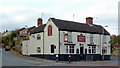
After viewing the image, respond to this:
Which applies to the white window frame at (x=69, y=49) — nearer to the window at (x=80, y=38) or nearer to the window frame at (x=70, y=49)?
the window frame at (x=70, y=49)

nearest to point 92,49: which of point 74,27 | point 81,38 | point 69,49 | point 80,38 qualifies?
point 81,38

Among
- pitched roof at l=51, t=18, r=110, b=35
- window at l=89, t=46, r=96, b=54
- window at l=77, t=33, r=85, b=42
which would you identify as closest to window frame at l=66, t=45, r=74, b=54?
window at l=77, t=33, r=85, b=42

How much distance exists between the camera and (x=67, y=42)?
33406mm

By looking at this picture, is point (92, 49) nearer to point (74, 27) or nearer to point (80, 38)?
A: point (80, 38)

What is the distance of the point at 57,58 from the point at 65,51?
7.55 ft

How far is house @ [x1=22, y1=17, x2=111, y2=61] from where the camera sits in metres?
32.9

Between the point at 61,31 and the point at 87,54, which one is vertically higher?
the point at 61,31

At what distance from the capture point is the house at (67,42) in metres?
32.9

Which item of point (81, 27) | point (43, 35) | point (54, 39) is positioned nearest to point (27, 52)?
point (43, 35)

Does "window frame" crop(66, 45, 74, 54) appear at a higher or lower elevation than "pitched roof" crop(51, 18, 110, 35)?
lower

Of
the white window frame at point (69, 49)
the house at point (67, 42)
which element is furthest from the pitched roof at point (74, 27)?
the white window frame at point (69, 49)

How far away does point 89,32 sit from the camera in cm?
3747

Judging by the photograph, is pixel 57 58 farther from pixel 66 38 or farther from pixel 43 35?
pixel 43 35

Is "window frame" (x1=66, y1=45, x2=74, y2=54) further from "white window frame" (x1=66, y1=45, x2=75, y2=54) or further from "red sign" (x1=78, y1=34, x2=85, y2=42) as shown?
"red sign" (x1=78, y1=34, x2=85, y2=42)
